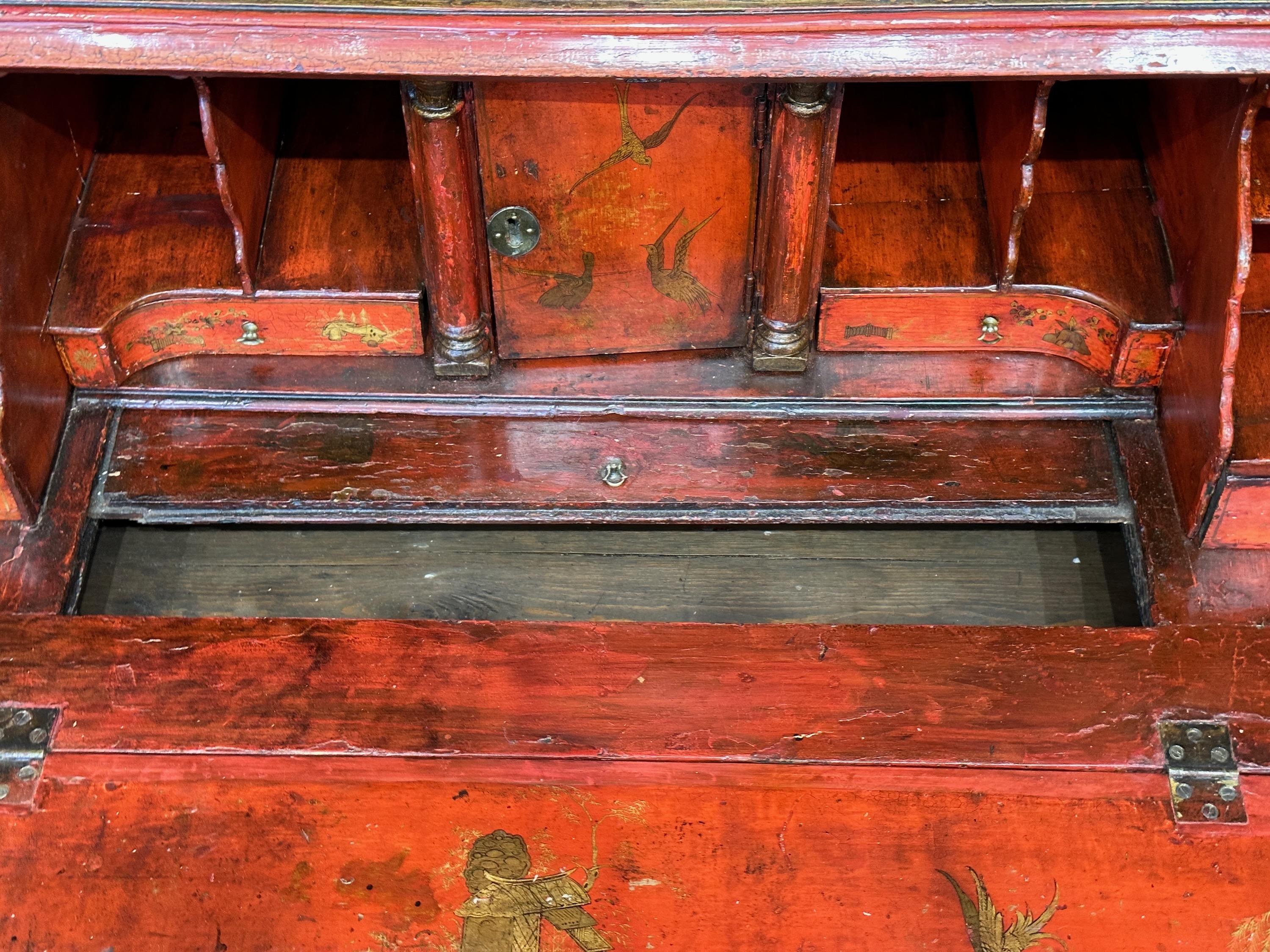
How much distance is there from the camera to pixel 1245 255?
5.76ft

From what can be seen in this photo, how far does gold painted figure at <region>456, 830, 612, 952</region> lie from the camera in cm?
165

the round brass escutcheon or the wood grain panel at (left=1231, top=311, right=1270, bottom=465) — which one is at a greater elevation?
the round brass escutcheon

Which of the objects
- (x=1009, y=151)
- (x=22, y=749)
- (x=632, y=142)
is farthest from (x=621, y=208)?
(x=22, y=749)

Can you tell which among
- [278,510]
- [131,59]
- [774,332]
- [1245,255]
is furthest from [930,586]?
[131,59]

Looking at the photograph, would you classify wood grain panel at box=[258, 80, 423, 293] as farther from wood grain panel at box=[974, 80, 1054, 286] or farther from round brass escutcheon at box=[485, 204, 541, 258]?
wood grain panel at box=[974, 80, 1054, 286]

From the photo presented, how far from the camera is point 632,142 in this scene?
182 centimetres

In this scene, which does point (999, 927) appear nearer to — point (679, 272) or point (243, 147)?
point (679, 272)

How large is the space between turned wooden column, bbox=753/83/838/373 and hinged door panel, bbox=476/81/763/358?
0.04 meters

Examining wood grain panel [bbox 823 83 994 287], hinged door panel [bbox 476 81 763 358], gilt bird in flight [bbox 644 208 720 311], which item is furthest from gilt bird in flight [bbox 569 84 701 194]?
wood grain panel [bbox 823 83 994 287]

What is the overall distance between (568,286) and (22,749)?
945 millimetres

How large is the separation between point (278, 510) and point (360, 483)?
4.7 inches

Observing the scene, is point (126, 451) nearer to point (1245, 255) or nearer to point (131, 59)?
point (131, 59)

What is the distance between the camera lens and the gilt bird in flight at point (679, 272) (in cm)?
193

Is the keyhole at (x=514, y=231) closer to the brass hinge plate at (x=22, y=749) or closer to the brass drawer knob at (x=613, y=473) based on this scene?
the brass drawer knob at (x=613, y=473)
